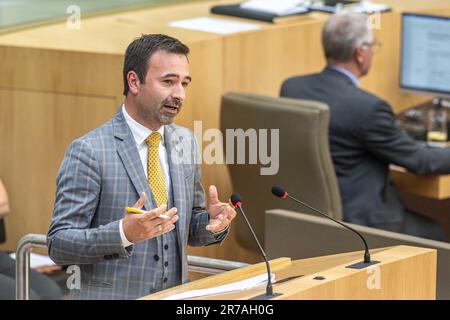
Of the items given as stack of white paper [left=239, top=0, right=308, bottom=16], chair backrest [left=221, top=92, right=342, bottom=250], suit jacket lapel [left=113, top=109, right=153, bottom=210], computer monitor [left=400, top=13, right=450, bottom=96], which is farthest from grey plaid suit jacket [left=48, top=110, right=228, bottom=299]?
computer monitor [left=400, top=13, right=450, bottom=96]

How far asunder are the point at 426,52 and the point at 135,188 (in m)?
3.42

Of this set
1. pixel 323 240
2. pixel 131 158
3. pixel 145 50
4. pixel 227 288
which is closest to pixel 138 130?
pixel 131 158

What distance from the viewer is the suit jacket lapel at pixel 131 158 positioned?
2789 mm

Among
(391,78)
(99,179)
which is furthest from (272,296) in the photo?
(391,78)

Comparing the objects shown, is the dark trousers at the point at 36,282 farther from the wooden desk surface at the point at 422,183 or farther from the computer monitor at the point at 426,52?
the computer monitor at the point at 426,52

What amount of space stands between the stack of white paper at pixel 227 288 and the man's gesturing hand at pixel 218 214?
0.19m

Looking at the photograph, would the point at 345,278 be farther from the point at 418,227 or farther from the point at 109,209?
the point at 418,227

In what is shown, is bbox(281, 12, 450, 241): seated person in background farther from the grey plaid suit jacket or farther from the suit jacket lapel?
the suit jacket lapel

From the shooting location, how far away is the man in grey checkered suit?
2723 mm

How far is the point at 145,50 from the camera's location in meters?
2.81

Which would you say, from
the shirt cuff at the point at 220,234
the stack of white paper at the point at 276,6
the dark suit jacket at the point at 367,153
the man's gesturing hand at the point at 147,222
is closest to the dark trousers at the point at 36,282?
the dark suit jacket at the point at 367,153

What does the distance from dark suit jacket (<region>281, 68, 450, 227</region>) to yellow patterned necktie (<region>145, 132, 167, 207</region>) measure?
6.20 ft

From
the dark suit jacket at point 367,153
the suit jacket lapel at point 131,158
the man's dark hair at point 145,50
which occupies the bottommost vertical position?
the dark suit jacket at point 367,153

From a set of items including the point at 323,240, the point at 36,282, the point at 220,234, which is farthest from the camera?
the point at 36,282
